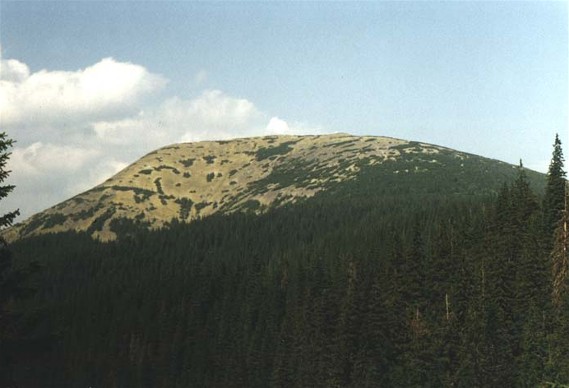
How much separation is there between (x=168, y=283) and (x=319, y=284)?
67.6 metres

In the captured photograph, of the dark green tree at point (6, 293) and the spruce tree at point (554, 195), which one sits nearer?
the dark green tree at point (6, 293)

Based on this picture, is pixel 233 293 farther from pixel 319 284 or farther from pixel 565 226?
pixel 565 226

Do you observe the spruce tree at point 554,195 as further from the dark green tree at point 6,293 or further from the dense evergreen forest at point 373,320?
the dark green tree at point 6,293

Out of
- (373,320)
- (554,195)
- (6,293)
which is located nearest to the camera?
(6,293)

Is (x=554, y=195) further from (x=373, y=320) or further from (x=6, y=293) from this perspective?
(x=6, y=293)

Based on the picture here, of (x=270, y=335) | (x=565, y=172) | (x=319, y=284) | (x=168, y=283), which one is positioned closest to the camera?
(x=565, y=172)

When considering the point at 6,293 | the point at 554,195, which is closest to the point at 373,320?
the point at 554,195

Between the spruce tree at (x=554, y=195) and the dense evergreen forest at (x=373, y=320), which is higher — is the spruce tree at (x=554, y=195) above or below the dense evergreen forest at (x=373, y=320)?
above

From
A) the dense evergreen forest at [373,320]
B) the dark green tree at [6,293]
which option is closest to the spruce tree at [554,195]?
the dense evergreen forest at [373,320]

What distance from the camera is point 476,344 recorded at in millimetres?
69625

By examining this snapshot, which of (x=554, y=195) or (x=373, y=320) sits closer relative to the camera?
(x=554, y=195)

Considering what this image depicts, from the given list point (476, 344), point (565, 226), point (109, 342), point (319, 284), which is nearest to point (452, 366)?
point (476, 344)

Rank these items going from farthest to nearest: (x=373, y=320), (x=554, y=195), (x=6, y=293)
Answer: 1. (x=373, y=320)
2. (x=554, y=195)
3. (x=6, y=293)

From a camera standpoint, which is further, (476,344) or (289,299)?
(289,299)
